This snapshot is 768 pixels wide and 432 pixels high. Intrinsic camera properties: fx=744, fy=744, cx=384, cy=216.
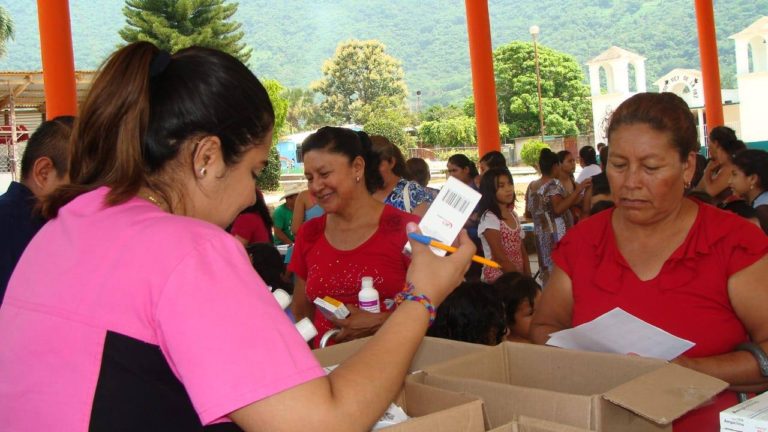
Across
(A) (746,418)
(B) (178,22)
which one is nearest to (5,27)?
(B) (178,22)

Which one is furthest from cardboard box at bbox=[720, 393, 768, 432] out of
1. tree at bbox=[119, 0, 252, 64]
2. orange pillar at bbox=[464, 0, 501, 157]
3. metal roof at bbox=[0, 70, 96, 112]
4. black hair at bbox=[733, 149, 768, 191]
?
tree at bbox=[119, 0, 252, 64]

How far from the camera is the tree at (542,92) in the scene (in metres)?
56.3

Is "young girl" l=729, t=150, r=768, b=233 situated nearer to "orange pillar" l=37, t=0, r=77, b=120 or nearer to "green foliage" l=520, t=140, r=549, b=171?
"orange pillar" l=37, t=0, r=77, b=120

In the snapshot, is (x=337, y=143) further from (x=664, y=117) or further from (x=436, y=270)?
(x=436, y=270)

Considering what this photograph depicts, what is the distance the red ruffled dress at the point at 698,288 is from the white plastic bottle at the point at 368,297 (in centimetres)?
78

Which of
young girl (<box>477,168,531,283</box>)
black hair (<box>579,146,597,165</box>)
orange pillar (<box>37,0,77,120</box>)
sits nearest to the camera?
young girl (<box>477,168,531,283</box>)

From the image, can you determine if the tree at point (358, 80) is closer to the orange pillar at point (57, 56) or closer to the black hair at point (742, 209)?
the orange pillar at point (57, 56)

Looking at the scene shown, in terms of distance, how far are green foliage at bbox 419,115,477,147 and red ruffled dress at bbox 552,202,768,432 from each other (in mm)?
46442

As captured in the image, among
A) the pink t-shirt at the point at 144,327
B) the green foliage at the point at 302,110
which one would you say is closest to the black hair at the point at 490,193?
the pink t-shirt at the point at 144,327

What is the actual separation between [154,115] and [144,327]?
33 centimetres

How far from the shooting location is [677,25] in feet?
325

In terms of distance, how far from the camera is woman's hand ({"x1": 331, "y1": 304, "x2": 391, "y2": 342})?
100 inches

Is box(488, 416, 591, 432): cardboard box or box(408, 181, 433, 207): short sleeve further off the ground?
box(408, 181, 433, 207): short sleeve

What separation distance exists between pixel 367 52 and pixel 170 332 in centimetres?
6807
